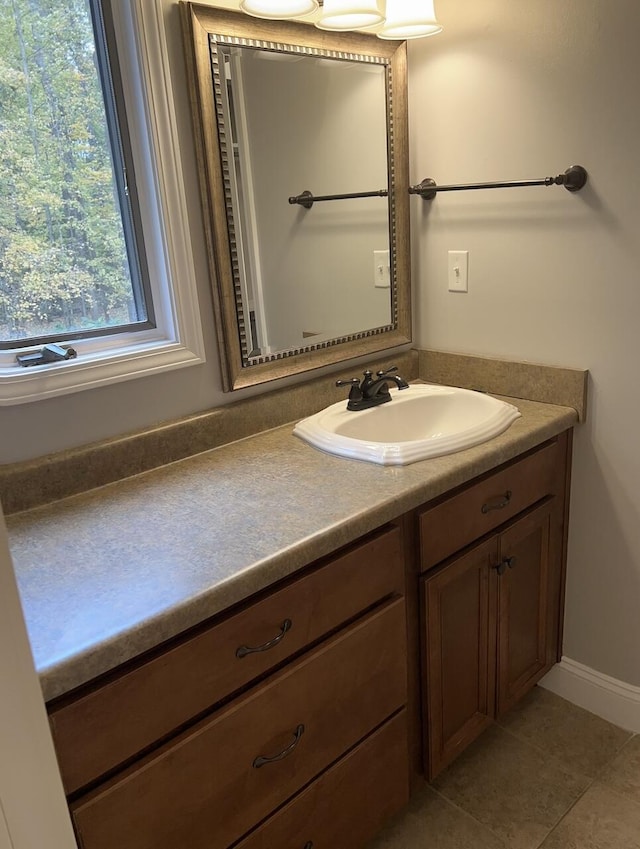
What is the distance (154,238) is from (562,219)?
1001 mm

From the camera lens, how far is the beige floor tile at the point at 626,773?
5.50 feet

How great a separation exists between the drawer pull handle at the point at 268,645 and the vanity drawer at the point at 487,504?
1.26 feet

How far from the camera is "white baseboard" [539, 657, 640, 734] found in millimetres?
1857

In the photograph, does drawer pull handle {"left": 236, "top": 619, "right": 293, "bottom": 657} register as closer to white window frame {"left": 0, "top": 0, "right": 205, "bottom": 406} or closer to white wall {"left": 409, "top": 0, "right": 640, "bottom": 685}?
white window frame {"left": 0, "top": 0, "right": 205, "bottom": 406}

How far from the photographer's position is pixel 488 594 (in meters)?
1.62

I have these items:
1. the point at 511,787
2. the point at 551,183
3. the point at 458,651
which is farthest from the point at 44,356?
the point at 511,787

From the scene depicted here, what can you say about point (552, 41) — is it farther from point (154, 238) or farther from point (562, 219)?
point (154, 238)

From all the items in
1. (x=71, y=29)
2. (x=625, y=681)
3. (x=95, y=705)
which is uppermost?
(x=71, y=29)

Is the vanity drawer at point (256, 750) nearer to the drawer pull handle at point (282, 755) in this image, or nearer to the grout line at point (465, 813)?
the drawer pull handle at point (282, 755)

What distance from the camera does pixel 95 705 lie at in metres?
0.94

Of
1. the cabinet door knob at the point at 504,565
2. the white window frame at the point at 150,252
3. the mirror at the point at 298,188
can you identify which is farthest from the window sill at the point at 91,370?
the cabinet door knob at the point at 504,565

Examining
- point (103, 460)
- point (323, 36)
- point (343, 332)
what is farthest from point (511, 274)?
point (103, 460)

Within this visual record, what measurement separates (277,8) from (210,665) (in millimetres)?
1381

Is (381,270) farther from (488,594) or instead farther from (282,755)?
(282,755)
